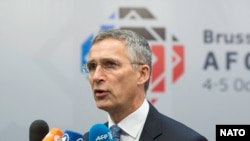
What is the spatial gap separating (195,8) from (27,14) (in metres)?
0.86

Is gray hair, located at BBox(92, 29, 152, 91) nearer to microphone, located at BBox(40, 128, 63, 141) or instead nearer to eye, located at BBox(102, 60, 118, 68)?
eye, located at BBox(102, 60, 118, 68)

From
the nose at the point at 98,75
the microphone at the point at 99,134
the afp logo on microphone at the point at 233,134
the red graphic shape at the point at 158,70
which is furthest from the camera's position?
the red graphic shape at the point at 158,70

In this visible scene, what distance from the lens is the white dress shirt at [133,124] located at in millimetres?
1063

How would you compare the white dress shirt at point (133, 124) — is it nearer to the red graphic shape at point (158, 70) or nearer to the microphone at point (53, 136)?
the microphone at point (53, 136)

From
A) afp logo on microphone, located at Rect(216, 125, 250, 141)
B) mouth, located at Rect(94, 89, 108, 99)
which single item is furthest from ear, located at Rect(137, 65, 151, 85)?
afp logo on microphone, located at Rect(216, 125, 250, 141)

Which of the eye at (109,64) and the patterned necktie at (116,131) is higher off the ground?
the eye at (109,64)

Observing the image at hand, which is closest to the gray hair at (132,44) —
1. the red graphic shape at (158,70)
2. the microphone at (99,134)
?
the microphone at (99,134)

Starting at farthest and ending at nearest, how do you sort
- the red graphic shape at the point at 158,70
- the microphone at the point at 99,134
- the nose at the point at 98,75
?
1. the red graphic shape at the point at 158,70
2. the nose at the point at 98,75
3. the microphone at the point at 99,134

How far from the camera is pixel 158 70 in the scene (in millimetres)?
2021

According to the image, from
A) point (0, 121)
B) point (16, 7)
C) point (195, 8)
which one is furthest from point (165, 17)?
point (0, 121)

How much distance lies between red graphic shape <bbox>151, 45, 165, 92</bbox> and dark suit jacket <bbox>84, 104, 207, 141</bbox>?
0.89 meters

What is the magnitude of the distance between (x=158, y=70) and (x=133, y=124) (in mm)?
967

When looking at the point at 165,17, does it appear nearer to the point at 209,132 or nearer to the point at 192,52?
the point at 192,52

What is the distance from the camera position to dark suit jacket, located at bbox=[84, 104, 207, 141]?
105 cm
